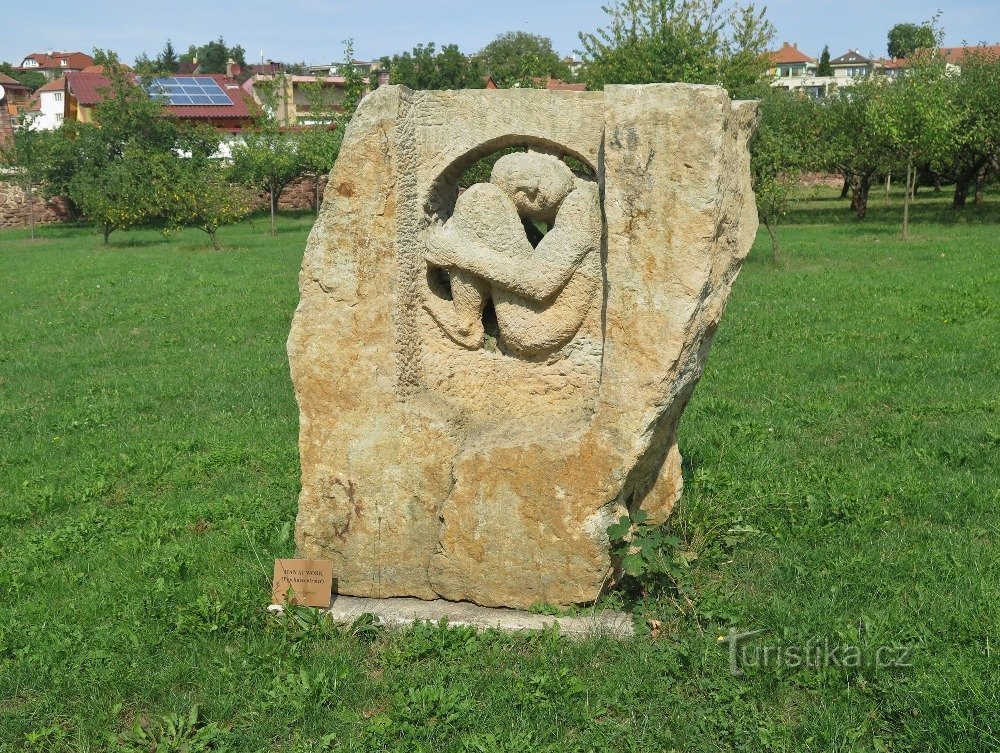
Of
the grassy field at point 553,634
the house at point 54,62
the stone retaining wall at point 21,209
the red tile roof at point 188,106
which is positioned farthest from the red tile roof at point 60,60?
the grassy field at point 553,634

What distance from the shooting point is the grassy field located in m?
3.43

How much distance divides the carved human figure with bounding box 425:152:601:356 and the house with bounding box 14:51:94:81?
78.8 meters

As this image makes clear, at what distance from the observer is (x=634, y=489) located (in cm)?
429

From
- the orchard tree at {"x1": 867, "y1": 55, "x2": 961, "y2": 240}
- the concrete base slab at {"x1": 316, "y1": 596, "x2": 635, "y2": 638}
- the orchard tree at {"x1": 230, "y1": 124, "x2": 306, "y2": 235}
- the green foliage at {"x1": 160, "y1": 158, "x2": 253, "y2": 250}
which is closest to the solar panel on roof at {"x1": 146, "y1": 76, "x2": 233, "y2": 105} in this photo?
the orchard tree at {"x1": 230, "y1": 124, "x2": 306, "y2": 235}

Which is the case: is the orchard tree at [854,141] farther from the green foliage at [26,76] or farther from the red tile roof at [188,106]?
the green foliage at [26,76]

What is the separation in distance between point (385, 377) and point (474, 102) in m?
1.24

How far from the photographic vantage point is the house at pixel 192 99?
37.6 m

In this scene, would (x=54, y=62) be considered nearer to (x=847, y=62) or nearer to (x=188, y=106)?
(x=188, y=106)

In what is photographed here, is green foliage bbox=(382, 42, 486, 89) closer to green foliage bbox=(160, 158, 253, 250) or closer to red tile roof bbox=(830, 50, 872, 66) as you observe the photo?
green foliage bbox=(160, 158, 253, 250)

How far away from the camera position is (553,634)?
3934 millimetres

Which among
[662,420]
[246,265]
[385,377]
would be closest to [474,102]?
[385,377]

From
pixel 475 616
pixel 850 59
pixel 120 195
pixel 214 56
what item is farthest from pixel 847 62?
pixel 475 616

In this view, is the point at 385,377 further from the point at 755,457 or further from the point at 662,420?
the point at 755,457

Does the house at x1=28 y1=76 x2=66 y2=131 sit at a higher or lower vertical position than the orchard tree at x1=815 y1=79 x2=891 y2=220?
higher
